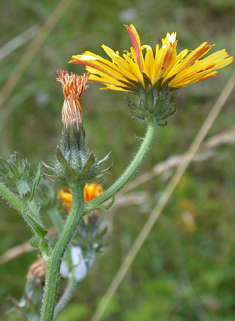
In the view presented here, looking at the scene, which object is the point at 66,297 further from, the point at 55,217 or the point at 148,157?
the point at 148,157

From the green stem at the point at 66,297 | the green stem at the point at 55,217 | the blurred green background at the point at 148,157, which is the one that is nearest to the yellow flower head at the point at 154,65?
the green stem at the point at 55,217

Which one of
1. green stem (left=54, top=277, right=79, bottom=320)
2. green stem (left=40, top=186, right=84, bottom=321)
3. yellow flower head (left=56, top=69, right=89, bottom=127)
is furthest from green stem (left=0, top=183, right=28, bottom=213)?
green stem (left=54, top=277, right=79, bottom=320)

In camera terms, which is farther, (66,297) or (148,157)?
(148,157)

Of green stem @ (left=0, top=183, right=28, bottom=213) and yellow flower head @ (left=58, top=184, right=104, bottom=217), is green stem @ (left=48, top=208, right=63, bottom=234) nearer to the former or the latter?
yellow flower head @ (left=58, top=184, right=104, bottom=217)

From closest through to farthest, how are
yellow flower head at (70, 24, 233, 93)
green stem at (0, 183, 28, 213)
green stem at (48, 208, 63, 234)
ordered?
green stem at (0, 183, 28, 213) → yellow flower head at (70, 24, 233, 93) → green stem at (48, 208, 63, 234)

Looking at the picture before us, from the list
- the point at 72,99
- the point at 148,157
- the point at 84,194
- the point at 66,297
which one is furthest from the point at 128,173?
the point at 148,157

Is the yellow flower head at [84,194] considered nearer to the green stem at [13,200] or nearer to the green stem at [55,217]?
the green stem at [55,217]

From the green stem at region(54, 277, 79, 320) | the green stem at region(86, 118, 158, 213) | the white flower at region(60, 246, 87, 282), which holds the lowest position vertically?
the green stem at region(54, 277, 79, 320)

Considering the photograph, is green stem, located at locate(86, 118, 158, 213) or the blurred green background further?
the blurred green background
